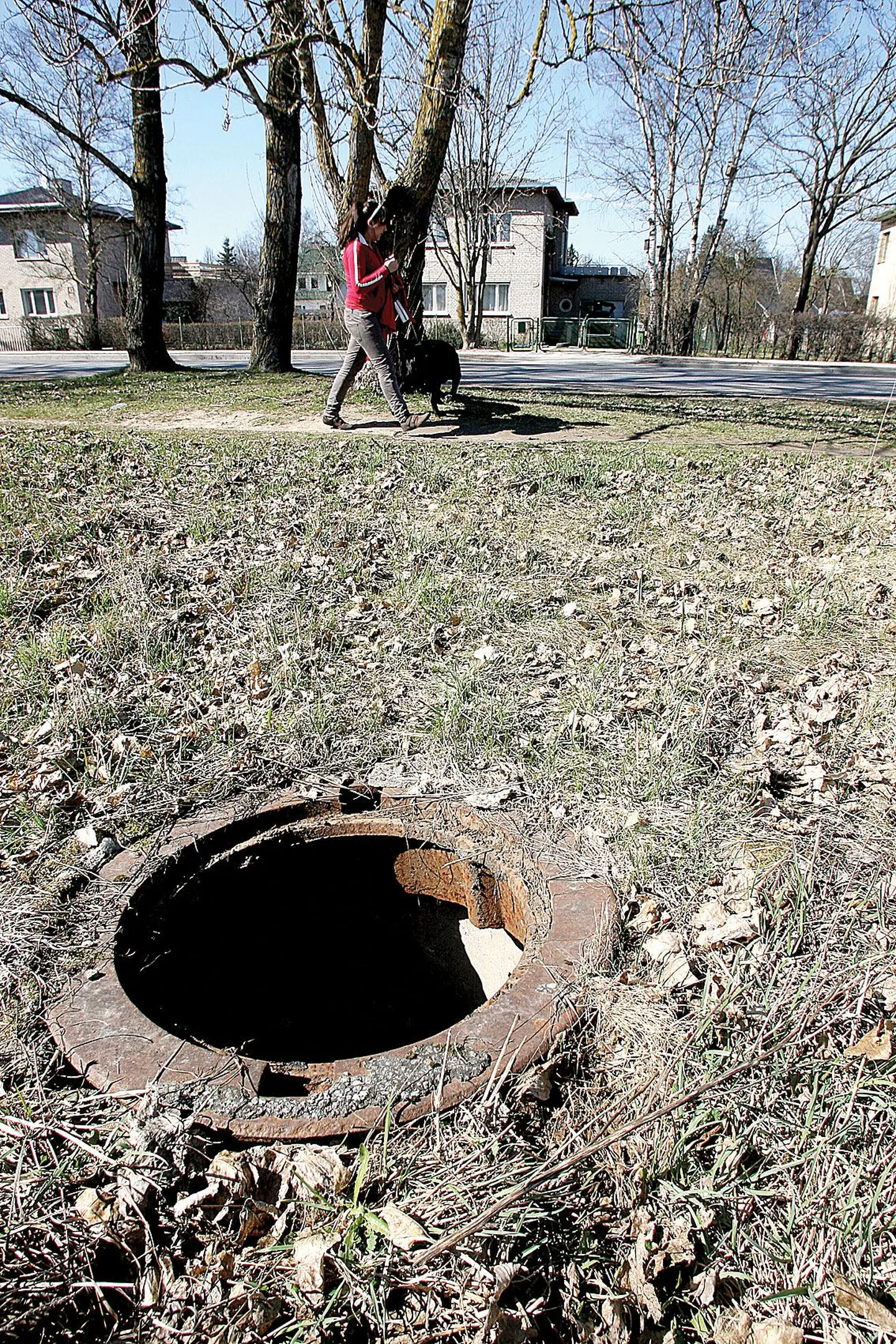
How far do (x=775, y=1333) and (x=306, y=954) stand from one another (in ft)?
5.65

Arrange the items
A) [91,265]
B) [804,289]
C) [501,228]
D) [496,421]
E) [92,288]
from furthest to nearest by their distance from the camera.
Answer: [501,228] → [91,265] → [92,288] → [804,289] → [496,421]

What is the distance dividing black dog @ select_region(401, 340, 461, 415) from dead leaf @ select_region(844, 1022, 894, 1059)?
26.8 feet

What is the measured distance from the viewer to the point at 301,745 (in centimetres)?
299

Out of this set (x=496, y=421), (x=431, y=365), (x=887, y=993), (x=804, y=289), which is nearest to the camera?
(x=887, y=993)

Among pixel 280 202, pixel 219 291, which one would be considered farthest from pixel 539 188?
pixel 280 202

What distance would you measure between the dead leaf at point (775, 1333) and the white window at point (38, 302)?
57.2m

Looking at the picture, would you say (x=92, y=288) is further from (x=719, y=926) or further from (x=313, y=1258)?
(x=313, y=1258)

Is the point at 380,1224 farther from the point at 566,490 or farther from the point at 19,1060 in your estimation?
the point at 566,490

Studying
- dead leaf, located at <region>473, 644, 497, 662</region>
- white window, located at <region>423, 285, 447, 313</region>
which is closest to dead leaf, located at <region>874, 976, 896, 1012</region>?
dead leaf, located at <region>473, 644, 497, 662</region>

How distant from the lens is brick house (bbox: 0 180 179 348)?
38688mm

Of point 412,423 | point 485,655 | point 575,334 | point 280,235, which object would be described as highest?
point 575,334

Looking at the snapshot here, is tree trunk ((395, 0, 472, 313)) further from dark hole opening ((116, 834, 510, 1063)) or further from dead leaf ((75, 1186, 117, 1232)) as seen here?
dead leaf ((75, 1186, 117, 1232))

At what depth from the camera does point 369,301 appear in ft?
24.2

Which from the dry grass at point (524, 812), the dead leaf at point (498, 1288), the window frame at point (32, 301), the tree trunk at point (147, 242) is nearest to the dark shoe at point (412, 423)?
the dry grass at point (524, 812)
